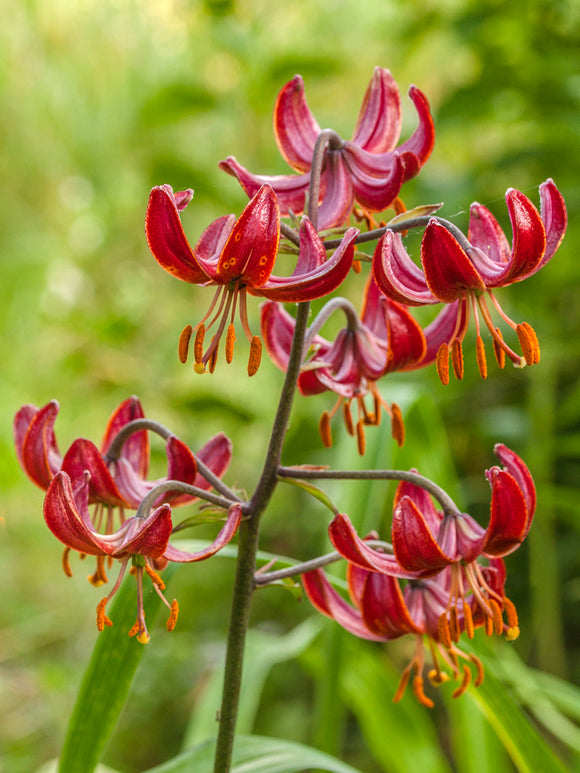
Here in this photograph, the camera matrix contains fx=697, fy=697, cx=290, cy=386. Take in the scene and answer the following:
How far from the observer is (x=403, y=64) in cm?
149

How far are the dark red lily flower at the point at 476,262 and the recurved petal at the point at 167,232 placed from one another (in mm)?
92

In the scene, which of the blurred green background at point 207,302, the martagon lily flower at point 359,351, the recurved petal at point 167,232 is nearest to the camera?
the recurved petal at point 167,232

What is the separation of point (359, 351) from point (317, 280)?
0.48 feet

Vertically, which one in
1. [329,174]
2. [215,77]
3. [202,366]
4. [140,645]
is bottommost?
[140,645]

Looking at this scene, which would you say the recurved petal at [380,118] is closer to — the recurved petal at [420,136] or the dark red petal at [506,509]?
the recurved petal at [420,136]

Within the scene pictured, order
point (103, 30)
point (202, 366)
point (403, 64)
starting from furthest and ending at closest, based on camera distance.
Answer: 1. point (103, 30)
2. point (403, 64)
3. point (202, 366)

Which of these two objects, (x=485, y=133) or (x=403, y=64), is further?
(x=485, y=133)

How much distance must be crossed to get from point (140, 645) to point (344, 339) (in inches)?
9.0

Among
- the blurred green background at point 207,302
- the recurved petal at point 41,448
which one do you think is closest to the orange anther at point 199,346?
the recurved petal at point 41,448

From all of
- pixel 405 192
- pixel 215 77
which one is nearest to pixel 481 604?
Result: pixel 405 192

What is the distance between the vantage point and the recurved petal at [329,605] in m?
0.44

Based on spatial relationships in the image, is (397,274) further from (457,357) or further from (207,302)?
(207,302)

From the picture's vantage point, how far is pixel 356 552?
14.3 inches

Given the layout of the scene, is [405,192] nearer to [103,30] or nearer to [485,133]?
[485,133]
